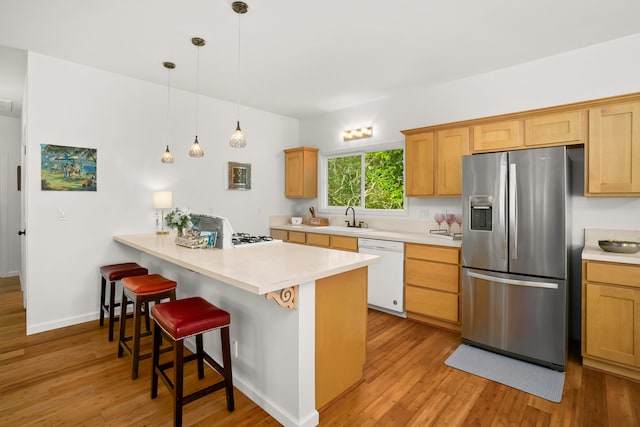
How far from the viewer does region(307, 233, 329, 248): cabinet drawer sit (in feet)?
14.4

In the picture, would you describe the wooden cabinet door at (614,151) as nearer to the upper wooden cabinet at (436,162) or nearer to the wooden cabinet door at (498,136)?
the wooden cabinet door at (498,136)

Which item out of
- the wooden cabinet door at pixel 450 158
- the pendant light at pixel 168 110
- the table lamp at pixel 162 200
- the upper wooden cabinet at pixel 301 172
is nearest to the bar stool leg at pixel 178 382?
the pendant light at pixel 168 110

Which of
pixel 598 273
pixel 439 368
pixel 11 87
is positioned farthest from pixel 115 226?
pixel 598 273

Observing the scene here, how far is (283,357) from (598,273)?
7.95 ft

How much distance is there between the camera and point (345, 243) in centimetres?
414

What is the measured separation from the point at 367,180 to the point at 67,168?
3630 mm

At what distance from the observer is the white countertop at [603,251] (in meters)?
2.36

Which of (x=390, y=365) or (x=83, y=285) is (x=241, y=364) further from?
(x=83, y=285)

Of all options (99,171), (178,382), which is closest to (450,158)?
(178,382)

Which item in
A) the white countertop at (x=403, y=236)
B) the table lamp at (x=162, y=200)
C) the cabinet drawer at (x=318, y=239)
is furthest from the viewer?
the cabinet drawer at (x=318, y=239)

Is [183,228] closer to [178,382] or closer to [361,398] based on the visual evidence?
[178,382]

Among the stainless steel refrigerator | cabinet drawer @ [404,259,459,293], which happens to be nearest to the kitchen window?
cabinet drawer @ [404,259,459,293]

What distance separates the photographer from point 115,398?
7.07 ft

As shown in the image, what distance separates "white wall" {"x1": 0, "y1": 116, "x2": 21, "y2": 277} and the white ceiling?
205 centimetres
